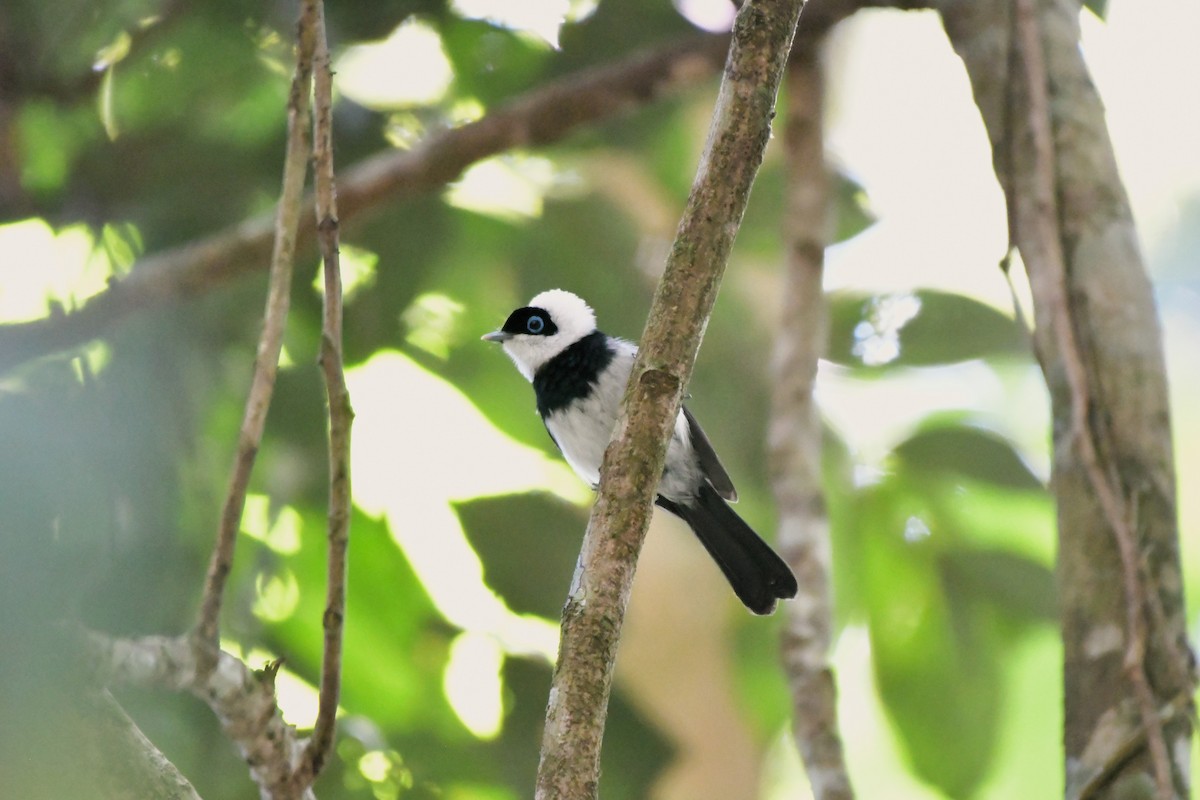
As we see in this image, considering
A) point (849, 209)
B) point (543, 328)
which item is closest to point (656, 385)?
point (543, 328)

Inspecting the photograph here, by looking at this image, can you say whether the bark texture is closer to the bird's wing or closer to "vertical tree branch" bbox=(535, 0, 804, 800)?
"vertical tree branch" bbox=(535, 0, 804, 800)

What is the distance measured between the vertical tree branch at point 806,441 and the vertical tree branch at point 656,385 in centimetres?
122

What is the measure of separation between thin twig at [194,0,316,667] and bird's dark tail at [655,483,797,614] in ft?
5.77

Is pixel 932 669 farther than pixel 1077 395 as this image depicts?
Yes

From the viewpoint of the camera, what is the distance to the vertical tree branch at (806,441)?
2.99 meters

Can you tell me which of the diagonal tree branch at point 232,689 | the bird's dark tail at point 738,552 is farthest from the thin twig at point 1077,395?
the diagonal tree branch at point 232,689

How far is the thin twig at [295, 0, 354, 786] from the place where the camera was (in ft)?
6.80

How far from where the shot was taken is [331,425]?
2100mm

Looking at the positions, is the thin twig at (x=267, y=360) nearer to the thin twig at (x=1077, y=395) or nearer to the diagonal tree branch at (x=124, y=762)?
the diagonal tree branch at (x=124, y=762)

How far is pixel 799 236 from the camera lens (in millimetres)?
3996

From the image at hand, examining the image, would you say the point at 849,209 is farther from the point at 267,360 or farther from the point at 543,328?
the point at 267,360

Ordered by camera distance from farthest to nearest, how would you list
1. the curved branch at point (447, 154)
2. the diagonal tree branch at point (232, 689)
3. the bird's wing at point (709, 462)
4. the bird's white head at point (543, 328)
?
the bird's white head at point (543, 328)
the bird's wing at point (709, 462)
the curved branch at point (447, 154)
the diagonal tree branch at point (232, 689)

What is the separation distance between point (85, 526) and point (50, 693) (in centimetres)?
23

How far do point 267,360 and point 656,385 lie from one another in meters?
0.68
